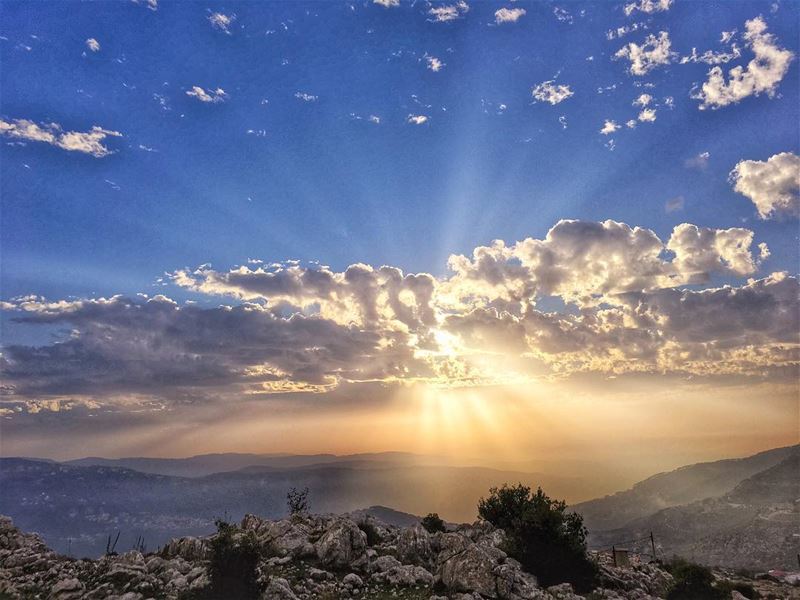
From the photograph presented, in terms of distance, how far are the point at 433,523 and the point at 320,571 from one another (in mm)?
27815

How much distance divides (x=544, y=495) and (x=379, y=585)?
82.6ft

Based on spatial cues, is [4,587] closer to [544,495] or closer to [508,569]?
[508,569]

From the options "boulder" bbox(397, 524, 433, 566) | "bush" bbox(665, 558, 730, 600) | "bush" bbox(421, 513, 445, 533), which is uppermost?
"boulder" bbox(397, 524, 433, 566)

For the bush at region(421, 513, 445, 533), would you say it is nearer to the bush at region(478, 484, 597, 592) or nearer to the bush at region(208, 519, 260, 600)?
the bush at region(478, 484, 597, 592)

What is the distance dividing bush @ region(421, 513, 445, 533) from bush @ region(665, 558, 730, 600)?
2655cm

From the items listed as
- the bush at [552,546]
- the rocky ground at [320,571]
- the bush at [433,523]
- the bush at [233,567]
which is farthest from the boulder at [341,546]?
the bush at [433,523]

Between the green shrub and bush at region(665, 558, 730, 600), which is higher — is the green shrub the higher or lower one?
the higher one

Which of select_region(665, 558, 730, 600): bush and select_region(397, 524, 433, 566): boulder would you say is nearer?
select_region(397, 524, 433, 566): boulder

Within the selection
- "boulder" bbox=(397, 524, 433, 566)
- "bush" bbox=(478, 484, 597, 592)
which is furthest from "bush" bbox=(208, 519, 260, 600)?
"bush" bbox=(478, 484, 597, 592)

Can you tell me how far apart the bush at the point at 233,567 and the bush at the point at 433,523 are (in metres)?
30.0

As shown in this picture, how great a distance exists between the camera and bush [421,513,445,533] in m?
62.8

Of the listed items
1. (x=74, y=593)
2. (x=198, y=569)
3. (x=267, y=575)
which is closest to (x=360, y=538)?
(x=267, y=575)

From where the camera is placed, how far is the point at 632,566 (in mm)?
56344

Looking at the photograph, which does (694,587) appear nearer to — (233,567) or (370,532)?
(370,532)
